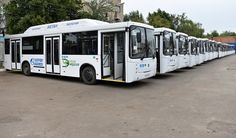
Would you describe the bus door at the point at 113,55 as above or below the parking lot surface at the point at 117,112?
above

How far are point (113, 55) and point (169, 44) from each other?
5.25 m

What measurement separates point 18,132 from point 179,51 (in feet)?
48.0

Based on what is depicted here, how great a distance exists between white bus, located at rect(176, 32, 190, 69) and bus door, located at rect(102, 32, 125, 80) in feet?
24.4

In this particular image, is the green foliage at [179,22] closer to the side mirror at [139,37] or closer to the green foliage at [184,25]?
the green foliage at [184,25]

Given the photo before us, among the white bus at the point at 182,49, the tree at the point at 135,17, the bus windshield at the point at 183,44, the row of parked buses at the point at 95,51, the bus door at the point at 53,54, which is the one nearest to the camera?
the row of parked buses at the point at 95,51

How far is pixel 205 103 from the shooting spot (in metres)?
8.88

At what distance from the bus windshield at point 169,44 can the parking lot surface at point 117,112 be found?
4.37 m

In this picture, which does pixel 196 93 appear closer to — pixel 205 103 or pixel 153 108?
pixel 205 103

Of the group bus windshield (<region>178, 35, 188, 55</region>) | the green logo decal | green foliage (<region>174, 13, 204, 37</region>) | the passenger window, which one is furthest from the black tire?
green foliage (<region>174, 13, 204, 37</region>)

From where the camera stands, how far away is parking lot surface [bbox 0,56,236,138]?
587 centimetres

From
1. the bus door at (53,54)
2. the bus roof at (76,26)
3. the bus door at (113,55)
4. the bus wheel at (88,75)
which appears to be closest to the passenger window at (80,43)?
the bus roof at (76,26)

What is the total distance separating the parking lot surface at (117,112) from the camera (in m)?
5.87

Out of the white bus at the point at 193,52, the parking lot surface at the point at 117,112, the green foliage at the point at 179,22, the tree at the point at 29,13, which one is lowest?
the parking lot surface at the point at 117,112

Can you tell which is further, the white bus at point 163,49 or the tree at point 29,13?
the tree at point 29,13
